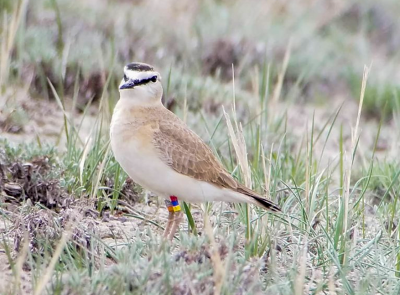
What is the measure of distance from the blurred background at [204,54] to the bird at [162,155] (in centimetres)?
137

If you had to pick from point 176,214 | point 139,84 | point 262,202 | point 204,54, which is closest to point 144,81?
point 139,84

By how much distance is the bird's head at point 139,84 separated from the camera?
15.4ft

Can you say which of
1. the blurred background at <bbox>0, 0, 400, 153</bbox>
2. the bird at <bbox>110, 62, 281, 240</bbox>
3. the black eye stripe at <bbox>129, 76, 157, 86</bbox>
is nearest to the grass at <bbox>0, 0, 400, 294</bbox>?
the blurred background at <bbox>0, 0, 400, 153</bbox>

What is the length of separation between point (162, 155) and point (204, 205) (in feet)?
1.75

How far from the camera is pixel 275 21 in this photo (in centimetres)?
1106

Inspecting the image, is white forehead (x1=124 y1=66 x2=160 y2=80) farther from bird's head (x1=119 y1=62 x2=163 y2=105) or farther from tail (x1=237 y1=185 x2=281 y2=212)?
tail (x1=237 y1=185 x2=281 y2=212)

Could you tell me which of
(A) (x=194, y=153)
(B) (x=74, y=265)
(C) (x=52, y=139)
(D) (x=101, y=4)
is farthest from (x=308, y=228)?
(D) (x=101, y=4)

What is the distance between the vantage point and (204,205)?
4.93m

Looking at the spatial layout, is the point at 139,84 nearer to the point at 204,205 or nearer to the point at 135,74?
the point at 135,74

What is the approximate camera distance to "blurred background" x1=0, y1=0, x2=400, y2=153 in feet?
23.3

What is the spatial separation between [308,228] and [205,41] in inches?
208

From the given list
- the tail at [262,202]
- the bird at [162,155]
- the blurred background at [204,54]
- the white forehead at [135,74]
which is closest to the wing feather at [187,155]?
the bird at [162,155]

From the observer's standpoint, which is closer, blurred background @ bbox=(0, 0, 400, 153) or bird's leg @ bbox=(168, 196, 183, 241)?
bird's leg @ bbox=(168, 196, 183, 241)

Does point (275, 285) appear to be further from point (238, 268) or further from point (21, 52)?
point (21, 52)
